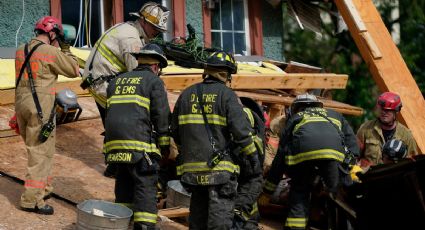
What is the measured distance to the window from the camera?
603 inches

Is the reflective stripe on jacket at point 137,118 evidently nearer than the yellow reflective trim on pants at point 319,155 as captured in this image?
Yes

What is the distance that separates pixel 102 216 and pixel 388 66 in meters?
6.87

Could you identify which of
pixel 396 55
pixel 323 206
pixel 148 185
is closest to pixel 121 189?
pixel 148 185

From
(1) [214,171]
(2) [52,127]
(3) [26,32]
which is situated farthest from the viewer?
(3) [26,32]

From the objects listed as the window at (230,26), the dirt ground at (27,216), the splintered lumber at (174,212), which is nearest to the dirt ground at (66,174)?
the dirt ground at (27,216)

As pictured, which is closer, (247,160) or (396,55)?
(247,160)

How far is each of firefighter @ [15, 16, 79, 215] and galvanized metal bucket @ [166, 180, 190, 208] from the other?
4.78 feet

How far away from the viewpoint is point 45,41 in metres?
9.45

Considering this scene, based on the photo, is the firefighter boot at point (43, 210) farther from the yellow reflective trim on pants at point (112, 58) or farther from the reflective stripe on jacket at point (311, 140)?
the reflective stripe on jacket at point (311, 140)

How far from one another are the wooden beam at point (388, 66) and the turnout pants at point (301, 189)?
13.1 ft

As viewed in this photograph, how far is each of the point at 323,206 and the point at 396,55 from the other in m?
4.37

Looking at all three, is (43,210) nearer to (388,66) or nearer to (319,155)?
(319,155)

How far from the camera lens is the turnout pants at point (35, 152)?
360 inches

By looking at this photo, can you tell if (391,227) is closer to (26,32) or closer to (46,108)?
(46,108)
